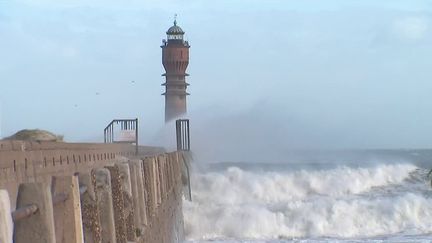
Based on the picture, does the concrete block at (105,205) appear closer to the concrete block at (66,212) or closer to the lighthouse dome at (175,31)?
the concrete block at (66,212)

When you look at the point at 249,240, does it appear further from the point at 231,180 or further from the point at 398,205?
the point at 231,180

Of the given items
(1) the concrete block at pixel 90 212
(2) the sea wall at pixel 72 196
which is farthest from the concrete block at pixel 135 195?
(1) the concrete block at pixel 90 212

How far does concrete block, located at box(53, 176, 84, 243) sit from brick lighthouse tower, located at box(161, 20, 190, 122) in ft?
143

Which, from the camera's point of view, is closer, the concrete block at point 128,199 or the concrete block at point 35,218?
the concrete block at point 35,218

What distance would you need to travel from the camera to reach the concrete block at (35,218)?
2584mm

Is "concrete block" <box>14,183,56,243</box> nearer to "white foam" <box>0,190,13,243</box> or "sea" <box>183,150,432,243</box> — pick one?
"white foam" <box>0,190,13,243</box>

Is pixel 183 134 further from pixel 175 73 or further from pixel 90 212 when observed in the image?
pixel 90 212

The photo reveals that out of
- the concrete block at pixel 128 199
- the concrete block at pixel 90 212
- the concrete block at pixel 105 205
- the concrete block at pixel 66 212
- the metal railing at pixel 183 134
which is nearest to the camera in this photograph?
the concrete block at pixel 66 212

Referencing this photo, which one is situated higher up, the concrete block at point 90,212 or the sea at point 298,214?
the concrete block at point 90,212

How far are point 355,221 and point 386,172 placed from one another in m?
14.8

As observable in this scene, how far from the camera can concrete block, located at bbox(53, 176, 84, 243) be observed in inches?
129

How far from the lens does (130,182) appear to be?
605 centimetres

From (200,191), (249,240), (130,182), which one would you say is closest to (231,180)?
(200,191)

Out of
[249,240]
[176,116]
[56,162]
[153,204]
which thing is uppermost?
[176,116]
